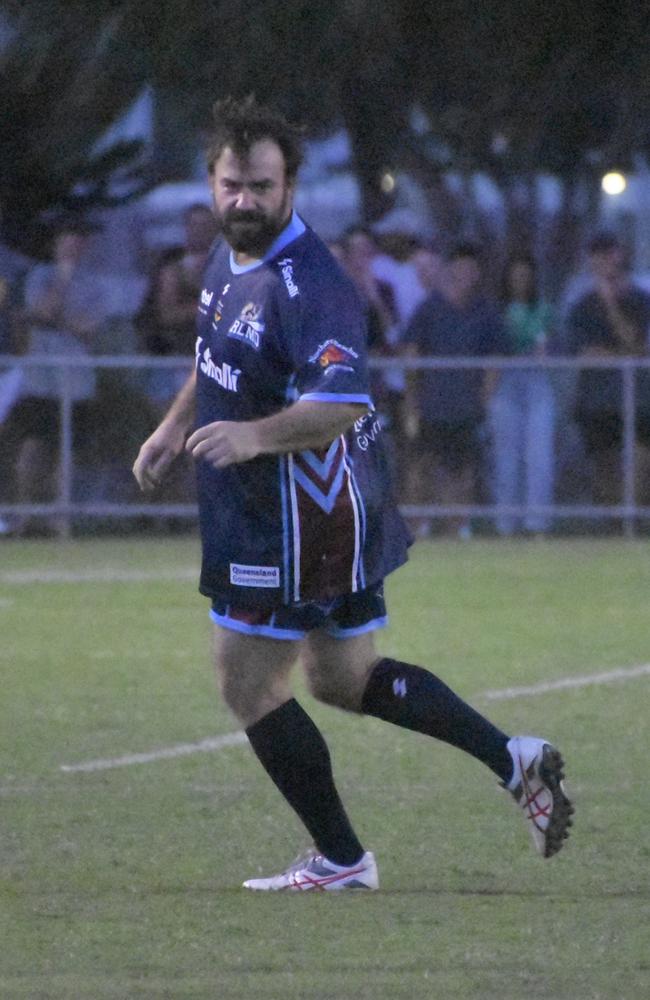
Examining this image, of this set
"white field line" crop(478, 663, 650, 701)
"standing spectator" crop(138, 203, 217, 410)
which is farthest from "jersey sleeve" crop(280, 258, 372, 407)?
"standing spectator" crop(138, 203, 217, 410)

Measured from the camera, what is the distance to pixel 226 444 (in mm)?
5582

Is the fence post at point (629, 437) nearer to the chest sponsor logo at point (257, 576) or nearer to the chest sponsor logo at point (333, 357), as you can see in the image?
the chest sponsor logo at point (257, 576)

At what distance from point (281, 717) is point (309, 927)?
23.9 inches

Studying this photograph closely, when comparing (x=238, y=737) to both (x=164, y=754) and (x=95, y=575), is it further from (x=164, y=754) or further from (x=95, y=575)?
(x=95, y=575)

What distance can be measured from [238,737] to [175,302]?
7.88m

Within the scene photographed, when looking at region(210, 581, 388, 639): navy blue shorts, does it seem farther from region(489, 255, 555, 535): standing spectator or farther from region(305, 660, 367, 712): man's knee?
region(489, 255, 555, 535): standing spectator

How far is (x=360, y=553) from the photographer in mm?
5992

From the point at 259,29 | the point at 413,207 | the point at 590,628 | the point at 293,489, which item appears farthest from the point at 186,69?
the point at 413,207

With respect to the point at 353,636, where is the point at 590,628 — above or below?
below

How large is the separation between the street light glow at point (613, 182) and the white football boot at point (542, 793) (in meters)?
15.7

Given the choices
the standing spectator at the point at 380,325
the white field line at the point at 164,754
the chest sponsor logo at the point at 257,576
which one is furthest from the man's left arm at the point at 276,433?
the standing spectator at the point at 380,325

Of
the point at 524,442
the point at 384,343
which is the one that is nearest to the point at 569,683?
the point at 524,442

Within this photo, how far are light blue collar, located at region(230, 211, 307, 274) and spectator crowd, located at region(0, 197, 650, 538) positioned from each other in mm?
9785

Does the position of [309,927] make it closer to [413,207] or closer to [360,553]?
[360,553]
